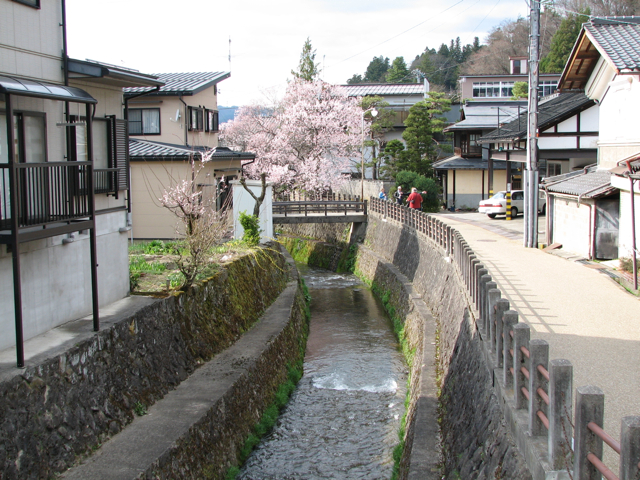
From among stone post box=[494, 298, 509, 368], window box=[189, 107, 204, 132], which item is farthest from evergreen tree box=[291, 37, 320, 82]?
stone post box=[494, 298, 509, 368]

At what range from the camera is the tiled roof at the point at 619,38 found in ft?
53.2

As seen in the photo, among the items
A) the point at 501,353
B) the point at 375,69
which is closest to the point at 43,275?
the point at 501,353

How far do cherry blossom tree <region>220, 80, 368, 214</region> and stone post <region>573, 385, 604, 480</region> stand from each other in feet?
109

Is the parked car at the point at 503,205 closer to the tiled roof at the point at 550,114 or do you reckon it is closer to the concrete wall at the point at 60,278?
the tiled roof at the point at 550,114

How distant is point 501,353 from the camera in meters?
7.96

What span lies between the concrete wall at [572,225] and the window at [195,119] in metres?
14.9

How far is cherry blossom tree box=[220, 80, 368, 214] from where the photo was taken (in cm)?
3806

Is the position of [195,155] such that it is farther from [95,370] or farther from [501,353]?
[501,353]

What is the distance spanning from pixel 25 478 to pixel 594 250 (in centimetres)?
1610

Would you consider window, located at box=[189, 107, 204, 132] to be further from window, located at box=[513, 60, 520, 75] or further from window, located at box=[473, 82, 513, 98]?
window, located at box=[513, 60, 520, 75]

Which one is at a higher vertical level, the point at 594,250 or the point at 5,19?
the point at 5,19

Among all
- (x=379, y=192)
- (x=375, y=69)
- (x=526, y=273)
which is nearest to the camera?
(x=526, y=273)

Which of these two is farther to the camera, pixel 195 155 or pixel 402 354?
pixel 195 155

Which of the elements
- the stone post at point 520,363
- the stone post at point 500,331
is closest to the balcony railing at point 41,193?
the stone post at point 520,363
